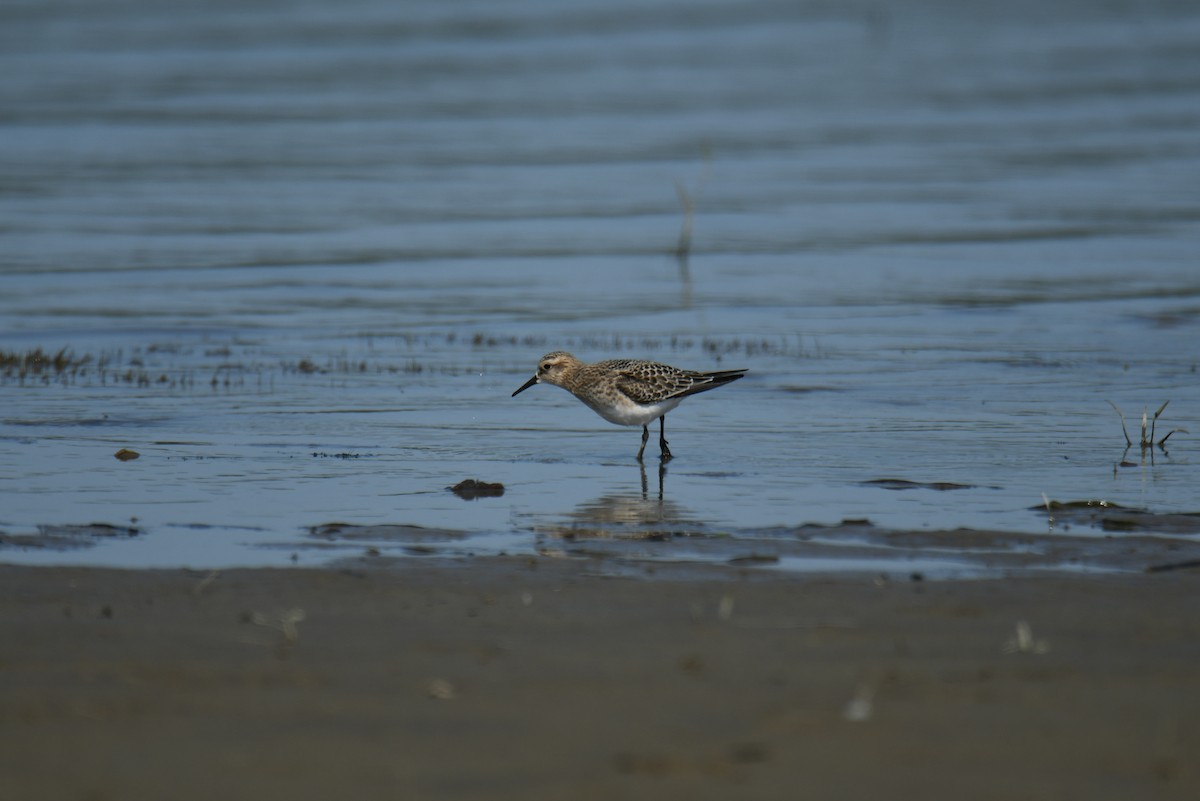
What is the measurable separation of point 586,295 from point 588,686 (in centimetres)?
1571

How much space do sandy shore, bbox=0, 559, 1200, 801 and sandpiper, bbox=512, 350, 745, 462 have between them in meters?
4.68

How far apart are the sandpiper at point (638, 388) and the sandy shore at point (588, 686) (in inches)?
184

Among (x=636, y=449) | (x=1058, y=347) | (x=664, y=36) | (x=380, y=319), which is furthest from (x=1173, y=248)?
(x=664, y=36)

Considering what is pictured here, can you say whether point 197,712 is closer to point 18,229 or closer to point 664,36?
point 18,229

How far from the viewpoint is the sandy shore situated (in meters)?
5.73

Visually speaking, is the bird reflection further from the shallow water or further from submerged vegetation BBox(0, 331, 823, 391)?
submerged vegetation BBox(0, 331, 823, 391)

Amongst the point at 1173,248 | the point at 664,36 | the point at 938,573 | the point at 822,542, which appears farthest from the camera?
the point at 664,36

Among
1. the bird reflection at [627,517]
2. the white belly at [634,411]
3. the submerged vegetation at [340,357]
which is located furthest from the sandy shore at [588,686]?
the submerged vegetation at [340,357]

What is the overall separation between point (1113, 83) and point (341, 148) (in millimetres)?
23255

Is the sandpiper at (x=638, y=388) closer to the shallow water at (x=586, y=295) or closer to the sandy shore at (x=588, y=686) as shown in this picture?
the shallow water at (x=586, y=295)

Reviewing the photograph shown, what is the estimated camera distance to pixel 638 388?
43.0 feet

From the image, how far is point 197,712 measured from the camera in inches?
249

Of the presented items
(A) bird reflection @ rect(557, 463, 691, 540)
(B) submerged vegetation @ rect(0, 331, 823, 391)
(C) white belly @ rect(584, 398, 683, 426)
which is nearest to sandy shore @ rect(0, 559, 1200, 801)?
(A) bird reflection @ rect(557, 463, 691, 540)

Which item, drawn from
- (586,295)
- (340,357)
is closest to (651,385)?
(340,357)
